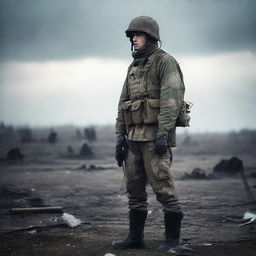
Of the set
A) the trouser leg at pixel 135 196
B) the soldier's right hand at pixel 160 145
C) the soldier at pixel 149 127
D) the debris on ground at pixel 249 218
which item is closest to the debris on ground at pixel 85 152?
the debris on ground at pixel 249 218

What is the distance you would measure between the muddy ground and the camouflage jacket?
1.41 meters

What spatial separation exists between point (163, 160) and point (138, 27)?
1.67m

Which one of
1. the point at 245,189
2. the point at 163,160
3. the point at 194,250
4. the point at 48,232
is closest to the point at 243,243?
the point at 194,250

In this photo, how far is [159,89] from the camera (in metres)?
5.57

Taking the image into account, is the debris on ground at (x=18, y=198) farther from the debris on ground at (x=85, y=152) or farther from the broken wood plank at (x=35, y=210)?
the debris on ground at (x=85, y=152)

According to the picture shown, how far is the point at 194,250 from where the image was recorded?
5410 mm

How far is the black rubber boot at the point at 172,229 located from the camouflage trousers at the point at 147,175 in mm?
69

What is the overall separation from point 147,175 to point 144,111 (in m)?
0.78

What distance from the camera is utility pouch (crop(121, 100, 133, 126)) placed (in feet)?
18.6

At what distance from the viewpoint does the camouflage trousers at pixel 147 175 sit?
5.35m

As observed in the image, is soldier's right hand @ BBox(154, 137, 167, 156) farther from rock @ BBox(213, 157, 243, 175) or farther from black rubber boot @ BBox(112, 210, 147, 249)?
rock @ BBox(213, 157, 243, 175)

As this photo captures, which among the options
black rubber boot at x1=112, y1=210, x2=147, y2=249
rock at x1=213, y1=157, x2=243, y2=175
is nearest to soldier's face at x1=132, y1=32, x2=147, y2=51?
black rubber boot at x1=112, y1=210, x2=147, y2=249

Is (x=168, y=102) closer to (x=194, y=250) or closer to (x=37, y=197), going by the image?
(x=194, y=250)

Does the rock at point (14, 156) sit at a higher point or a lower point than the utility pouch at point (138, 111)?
lower
